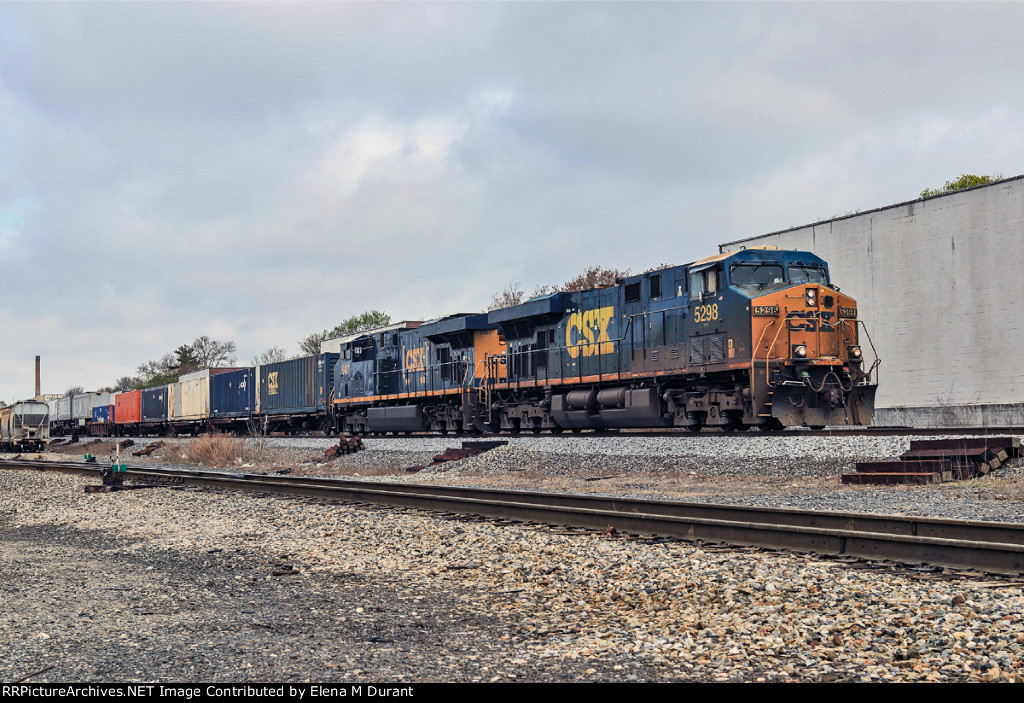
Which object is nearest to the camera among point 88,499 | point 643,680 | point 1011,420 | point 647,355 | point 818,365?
point 643,680

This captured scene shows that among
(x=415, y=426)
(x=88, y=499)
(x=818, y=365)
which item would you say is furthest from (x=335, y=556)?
(x=415, y=426)

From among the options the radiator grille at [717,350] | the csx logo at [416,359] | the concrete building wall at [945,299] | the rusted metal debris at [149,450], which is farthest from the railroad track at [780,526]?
the rusted metal debris at [149,450]

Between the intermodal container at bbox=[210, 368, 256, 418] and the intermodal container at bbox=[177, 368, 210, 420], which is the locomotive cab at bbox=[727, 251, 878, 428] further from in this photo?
the intermodal container at bbox=[177, 368, 210, 420]

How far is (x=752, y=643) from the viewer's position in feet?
16.2

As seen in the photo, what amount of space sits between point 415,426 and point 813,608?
75.6ft

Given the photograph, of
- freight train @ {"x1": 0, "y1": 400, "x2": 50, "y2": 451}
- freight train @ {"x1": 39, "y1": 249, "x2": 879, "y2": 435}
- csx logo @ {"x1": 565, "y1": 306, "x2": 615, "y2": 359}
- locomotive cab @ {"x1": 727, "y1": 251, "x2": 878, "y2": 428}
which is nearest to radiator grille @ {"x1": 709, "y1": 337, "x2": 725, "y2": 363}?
freight train @ {"x1": 39, "y1": 249, "x2": 879, "y2": 435}

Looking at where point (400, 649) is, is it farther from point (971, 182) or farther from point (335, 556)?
point (971, 182)

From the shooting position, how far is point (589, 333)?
21.7 m

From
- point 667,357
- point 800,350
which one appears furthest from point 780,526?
point 667,357

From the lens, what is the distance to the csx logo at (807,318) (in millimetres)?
16875

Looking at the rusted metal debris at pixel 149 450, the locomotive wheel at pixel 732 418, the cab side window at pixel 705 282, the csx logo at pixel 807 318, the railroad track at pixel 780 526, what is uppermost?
the cab side window at pixel 705 282

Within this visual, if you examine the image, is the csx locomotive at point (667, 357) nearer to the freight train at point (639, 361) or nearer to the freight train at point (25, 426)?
the freight train at point (639, 361)

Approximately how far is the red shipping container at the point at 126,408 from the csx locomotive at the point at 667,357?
102ft

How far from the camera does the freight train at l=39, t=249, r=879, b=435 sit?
1678cm
